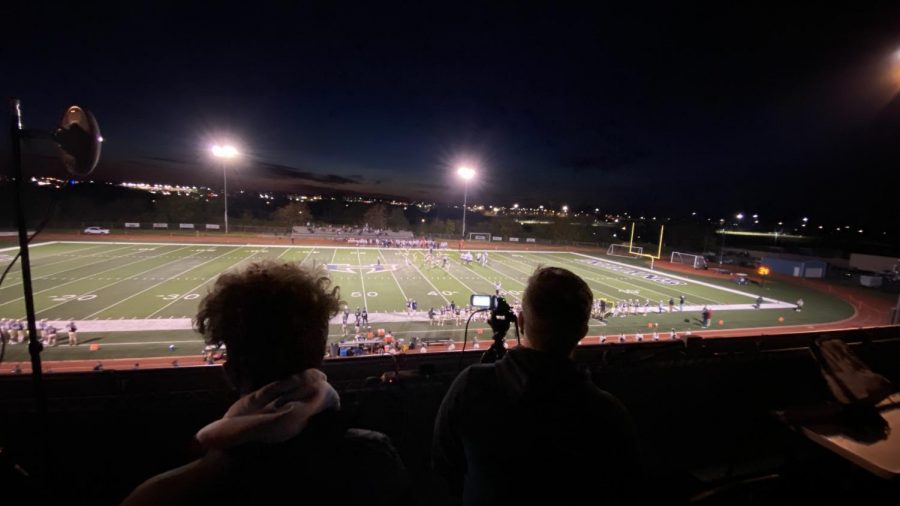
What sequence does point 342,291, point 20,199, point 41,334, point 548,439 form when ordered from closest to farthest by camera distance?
point 548,439 < point 20,199 < point 41,334 < point 342,291

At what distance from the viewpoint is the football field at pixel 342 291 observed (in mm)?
17312

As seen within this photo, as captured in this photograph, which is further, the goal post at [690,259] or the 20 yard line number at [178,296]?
the goal post at [690,259]

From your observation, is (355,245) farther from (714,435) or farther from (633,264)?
(714,435)

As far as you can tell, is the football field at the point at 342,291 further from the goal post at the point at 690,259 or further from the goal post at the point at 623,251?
the goal post at the point at 623,251

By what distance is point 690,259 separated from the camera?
46.2m

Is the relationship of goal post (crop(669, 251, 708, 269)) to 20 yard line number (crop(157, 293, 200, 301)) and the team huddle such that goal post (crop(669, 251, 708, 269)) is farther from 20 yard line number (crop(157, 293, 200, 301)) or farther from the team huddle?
the team huddle

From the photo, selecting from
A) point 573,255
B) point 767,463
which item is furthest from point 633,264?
point 767,463

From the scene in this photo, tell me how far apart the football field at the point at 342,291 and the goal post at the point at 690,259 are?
7033 millimetres

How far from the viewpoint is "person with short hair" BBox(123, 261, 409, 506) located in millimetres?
845

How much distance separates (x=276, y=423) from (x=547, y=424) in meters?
0.87

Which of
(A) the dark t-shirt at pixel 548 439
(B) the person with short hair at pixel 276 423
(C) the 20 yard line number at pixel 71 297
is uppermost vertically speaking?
(B) the person with short hair at pixel 276 423

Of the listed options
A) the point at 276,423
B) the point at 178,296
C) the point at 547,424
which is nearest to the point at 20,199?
the point at 276,423

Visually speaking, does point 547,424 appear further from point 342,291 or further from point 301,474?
point 342,291

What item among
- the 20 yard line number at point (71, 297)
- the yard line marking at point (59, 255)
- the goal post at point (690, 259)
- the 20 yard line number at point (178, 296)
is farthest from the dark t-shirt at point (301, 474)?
the goal post at point (690, 259)
